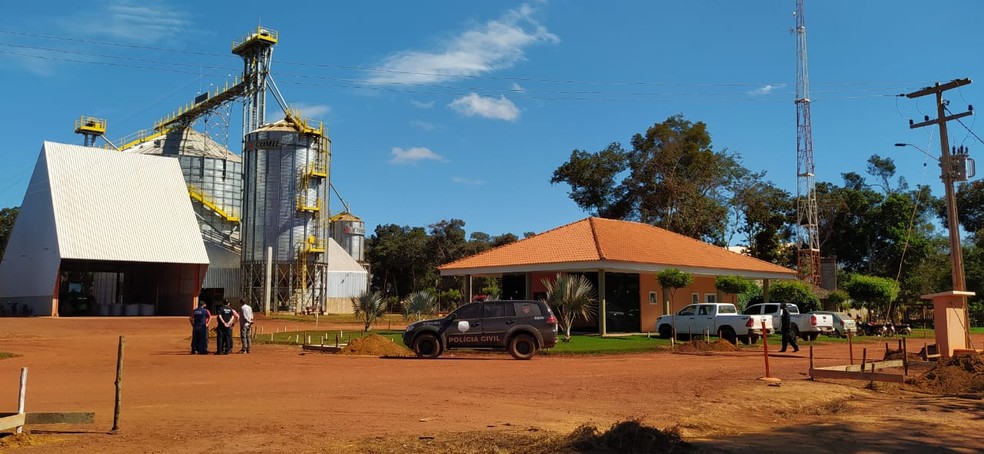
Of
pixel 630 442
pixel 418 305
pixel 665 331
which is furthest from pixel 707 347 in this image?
pixel 630 442

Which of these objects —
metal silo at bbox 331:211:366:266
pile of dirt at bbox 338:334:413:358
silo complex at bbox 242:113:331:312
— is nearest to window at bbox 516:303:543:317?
pile of dirt at bbox 338:334:413:358

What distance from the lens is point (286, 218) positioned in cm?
5591

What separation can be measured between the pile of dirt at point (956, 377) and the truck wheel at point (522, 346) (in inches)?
354

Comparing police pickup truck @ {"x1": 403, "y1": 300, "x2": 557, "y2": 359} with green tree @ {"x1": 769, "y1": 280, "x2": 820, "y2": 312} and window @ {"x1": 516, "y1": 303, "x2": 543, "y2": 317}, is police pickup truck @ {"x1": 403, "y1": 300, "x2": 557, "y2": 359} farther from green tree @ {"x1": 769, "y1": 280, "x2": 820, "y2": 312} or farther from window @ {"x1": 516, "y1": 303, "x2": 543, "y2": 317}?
green tree @ {"x1": 769, "y1": 280, "x2": 820, "y2": 312}

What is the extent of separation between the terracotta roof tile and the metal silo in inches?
1514

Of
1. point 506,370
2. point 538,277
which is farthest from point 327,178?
point 506,370

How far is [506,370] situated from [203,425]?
842cm

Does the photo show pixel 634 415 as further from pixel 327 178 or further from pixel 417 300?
pixel 327 178

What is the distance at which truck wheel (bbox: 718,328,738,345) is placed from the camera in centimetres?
2680

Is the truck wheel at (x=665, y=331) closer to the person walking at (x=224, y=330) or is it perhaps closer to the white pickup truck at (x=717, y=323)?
the white pickup truck at (x=717, y=323)

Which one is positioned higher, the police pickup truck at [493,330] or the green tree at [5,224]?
the green tree at [5,224]

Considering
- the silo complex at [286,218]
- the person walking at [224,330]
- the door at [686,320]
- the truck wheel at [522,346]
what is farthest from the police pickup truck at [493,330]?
the silo complex at [286,218]

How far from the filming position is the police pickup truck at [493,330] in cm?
1986

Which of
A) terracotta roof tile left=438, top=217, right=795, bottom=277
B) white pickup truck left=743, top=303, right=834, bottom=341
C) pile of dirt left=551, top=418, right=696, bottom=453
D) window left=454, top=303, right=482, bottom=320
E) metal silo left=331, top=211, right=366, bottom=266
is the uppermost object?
metal silo left=331, top=211, right=366, bottom=266
